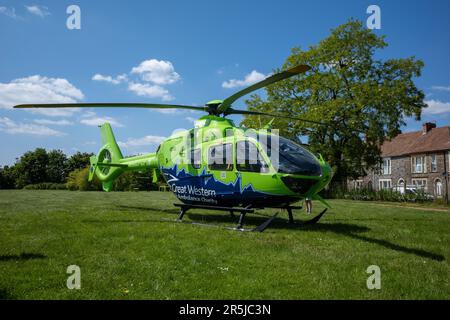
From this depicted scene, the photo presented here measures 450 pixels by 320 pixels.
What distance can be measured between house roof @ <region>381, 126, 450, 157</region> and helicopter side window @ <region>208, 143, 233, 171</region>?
36376 mm

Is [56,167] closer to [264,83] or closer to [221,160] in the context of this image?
[221,160]

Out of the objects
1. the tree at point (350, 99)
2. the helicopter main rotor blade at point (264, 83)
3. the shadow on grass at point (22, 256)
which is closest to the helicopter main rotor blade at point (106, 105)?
the helicopter main rotor blade at point (264, 83)

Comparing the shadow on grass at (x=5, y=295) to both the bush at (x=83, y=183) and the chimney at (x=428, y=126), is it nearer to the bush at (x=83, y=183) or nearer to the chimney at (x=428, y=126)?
the bush at (x=83, y=183)

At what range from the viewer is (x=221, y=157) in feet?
33.4

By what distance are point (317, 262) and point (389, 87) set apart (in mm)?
30210

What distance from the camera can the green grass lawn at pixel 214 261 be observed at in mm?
4766

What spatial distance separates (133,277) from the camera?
5.29 m

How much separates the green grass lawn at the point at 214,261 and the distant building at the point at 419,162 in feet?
102

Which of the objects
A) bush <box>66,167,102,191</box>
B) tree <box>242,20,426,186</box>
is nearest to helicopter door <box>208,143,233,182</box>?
tree <box>242,20,426,186</box>

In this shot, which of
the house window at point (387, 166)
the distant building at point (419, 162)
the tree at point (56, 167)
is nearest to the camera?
the distant building at point (419, 162)

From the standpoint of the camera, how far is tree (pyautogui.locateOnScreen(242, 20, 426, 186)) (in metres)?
32.0

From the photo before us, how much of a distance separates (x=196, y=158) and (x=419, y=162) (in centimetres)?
4024

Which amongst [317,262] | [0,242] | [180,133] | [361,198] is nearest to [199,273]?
[317,262]
